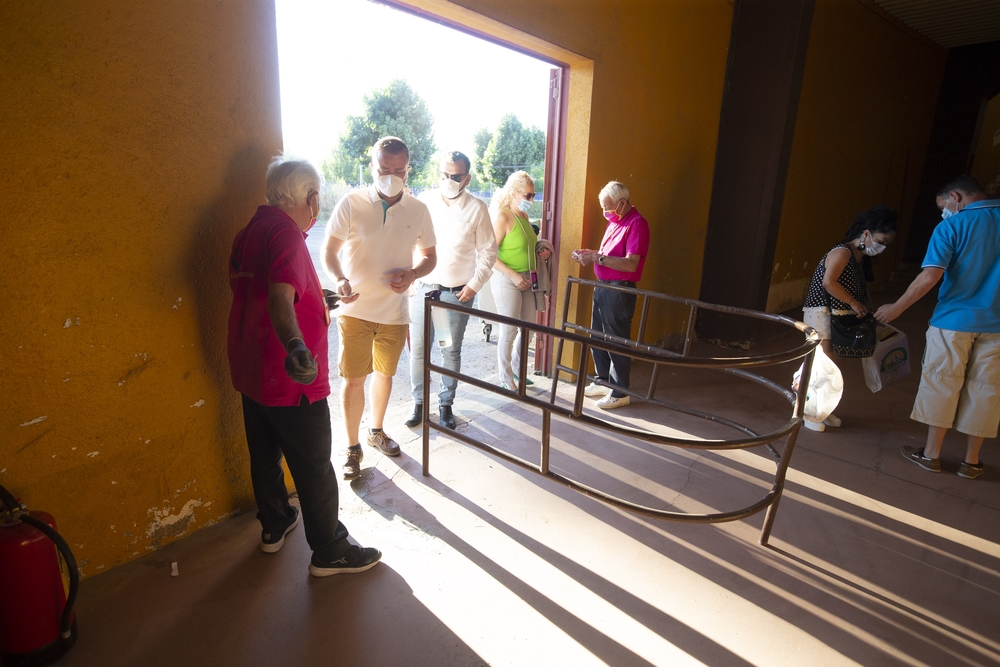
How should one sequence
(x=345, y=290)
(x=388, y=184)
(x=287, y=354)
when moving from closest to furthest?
(x=287, y=354)
(x=345, y=290)
(x=388, y=184)

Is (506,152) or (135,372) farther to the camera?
(506,152)

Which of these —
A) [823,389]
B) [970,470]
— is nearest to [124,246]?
[823,389]

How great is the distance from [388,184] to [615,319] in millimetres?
1905

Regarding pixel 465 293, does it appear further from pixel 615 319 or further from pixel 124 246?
pixel 124 246

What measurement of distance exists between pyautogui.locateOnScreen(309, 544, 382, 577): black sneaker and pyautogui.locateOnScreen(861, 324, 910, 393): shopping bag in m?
3.18

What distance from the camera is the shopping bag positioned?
11.7 feet

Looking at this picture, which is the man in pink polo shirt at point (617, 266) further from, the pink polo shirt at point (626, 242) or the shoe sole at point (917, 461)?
the shoe sole at point (917, 461)

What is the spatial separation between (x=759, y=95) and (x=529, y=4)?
2.78 m

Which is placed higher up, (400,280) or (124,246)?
(124,246)

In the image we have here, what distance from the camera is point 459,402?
13.5 ft

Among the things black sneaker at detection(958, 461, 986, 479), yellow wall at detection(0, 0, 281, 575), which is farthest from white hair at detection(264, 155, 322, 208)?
black sneaker at detection(958, 461, 986, 479)

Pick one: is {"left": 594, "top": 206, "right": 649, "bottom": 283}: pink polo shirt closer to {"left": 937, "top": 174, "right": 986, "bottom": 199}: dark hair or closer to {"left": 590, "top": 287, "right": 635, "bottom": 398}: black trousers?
{"left": 590, "top": 287, "right": 635, "bottom": 398}: black trousers

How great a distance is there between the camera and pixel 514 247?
3811 millimetres

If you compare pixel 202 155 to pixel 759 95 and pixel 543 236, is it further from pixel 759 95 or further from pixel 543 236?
pixel 759 95
